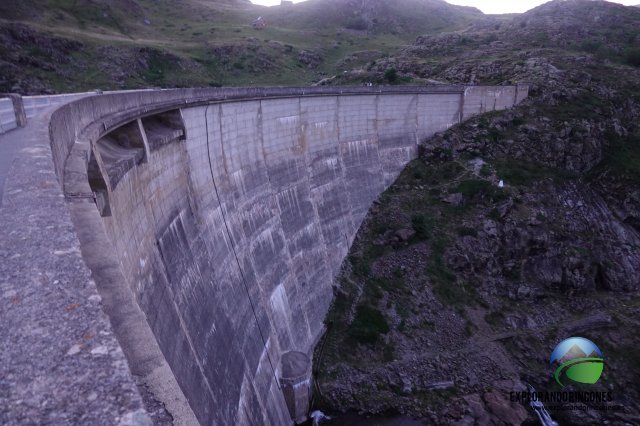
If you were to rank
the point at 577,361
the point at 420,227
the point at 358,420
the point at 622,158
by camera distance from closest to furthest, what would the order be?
1. the point at 358,420
2. the point at 577,361
3. the point at 420,227
4. the point at 622,158

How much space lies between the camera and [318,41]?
93.4 meters

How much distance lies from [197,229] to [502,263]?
100 feet

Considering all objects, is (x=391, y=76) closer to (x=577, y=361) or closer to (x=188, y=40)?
(x=188, y=40)

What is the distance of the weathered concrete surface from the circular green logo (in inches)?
1435

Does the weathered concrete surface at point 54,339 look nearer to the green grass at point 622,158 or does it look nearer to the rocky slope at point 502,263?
the rocky slope at point 502,263

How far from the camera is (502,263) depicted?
4047 cm

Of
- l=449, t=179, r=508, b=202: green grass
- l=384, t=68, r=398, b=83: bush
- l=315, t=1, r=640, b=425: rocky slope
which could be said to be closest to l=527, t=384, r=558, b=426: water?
l=315, t=1, r=640, b=425: rocky slope

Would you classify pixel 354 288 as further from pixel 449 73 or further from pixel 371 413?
pixel 449 73

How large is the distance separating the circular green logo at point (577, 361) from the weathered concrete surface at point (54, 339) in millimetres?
36443

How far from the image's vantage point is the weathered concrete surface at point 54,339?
3529 millimetres

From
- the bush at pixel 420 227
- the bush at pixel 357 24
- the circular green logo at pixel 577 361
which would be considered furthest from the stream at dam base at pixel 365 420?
the bush at pixel 357 24

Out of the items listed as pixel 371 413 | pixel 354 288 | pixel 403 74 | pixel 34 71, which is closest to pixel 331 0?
pixel 403 74

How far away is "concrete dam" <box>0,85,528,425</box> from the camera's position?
187 inches

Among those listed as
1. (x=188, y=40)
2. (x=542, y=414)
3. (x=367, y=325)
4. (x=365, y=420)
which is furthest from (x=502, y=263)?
(x=188, y=40)
